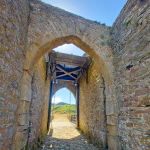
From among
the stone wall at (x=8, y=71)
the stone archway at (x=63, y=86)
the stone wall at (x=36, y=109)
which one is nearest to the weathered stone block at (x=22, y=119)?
the stone wall at (x=8, y=71)

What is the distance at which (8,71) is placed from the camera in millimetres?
1690

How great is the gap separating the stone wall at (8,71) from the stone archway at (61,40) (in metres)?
0.32

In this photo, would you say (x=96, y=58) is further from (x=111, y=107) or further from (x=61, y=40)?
(x=111, y=107)

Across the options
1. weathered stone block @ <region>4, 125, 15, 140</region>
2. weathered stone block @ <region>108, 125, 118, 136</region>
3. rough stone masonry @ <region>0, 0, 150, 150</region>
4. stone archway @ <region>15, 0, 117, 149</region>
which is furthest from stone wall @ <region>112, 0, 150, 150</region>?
weathered stone block @ <region>4, 125, 15, 140</region>

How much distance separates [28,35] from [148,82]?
291 centimetres

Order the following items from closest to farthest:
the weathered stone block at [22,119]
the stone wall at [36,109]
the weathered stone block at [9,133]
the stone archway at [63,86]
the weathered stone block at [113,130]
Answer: the weathered stone block at [9,133], the weathered stone block at [22,119], the weathered stone block at [113,130], the stone wall at [36,109], the stone archway at [63,86]

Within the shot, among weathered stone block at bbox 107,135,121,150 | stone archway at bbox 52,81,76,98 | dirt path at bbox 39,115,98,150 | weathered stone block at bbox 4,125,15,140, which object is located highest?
stone archway at bbox 52,81,76,98

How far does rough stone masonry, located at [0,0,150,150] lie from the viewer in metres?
1.73

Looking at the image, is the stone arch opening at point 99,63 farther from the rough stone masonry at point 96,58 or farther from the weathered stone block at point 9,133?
the weathered stone block at point 9,133

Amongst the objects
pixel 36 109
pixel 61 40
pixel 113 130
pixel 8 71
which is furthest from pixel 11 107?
pixel 113 130

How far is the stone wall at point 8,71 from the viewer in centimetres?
151

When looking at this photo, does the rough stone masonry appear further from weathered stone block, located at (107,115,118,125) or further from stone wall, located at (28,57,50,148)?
stone wall, located at (28,57,50,148)

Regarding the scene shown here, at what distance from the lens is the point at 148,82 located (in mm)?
1880

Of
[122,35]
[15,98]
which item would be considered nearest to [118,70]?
[122,35]
